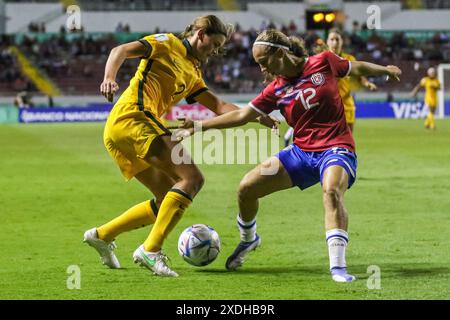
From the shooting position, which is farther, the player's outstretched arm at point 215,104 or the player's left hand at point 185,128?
the player's outstretched arm at point 215,104

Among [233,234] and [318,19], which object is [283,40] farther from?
[318,19]

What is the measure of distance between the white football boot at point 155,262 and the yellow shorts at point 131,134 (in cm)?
83

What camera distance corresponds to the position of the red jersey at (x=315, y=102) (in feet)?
26.2

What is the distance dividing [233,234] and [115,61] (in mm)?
3328

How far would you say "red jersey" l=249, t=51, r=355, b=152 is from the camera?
7.98m

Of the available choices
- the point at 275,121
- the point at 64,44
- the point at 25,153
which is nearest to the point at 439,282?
the point at 275,121

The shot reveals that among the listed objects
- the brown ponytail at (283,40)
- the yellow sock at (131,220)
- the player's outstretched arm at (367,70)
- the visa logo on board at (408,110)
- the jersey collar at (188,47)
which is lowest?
the visa logo on board at (408,110)

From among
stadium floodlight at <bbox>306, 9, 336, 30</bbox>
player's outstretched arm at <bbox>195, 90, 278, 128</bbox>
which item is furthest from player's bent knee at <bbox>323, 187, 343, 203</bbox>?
stadium floodlight at <bbox>306, 9, 336, 30</bbox>

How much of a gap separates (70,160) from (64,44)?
2698 cm

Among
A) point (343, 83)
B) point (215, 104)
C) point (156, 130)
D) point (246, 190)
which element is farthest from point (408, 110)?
point (156, 130)

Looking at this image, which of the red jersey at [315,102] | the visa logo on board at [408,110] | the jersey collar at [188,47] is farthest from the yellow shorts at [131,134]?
the visa logo on board at [408,110]

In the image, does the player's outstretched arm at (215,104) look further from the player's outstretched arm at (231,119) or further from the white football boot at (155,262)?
the white football boot at (155,262)

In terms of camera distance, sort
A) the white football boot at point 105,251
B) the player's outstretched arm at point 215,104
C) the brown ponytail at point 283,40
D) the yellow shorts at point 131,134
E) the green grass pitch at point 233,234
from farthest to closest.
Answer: the player's outstretched arm at point 215,104 → the white football boot at point 105,251 → the yellow shorts at point 131,134 → the brown ponytail at point 283,40 → the green grass pitch at point 233,234
